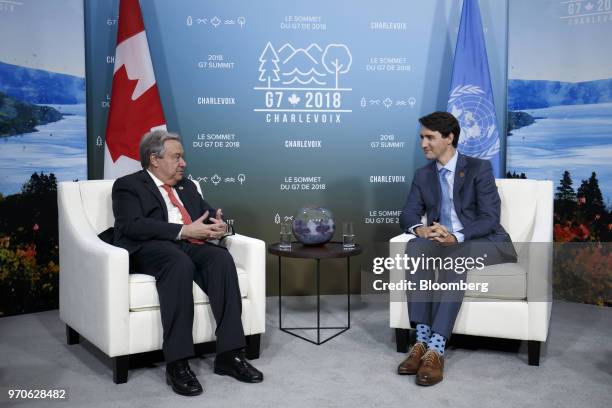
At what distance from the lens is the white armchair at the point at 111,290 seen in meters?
2.87

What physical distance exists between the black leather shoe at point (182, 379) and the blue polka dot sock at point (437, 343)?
1.08m

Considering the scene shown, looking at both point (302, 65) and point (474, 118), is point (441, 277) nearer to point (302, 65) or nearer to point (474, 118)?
point (474, 118)

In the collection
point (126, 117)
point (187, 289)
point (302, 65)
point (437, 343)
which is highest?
point (302, 65)

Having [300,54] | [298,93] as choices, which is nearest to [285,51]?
[300,54]

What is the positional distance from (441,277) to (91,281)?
65.3 inches

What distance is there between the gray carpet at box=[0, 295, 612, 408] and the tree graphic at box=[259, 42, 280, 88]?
1699 mm

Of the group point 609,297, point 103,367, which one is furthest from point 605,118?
point 103,367

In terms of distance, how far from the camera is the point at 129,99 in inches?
162

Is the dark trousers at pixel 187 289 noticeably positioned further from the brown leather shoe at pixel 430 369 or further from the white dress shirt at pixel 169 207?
the brown leather shoe at pixel 430 369

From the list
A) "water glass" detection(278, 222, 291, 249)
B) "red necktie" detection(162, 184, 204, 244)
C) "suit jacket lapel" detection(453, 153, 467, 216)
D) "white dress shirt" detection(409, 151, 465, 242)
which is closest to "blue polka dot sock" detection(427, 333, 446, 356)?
Result: "white dress shirt" detection(409, 151, 465, 242)

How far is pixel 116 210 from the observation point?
3205 millimetres

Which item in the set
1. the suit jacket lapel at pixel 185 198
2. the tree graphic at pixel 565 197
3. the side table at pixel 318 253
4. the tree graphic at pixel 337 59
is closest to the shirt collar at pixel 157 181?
the suit jacket lapel at pixel 185 198

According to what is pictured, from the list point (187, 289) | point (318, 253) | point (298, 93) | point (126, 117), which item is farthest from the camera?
point (298, 93)

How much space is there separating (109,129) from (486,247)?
7.83ft
